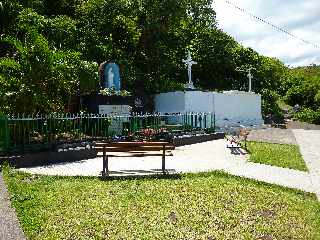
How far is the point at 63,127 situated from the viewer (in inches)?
586

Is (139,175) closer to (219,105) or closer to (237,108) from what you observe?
(219,105)

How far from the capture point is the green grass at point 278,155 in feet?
46.6

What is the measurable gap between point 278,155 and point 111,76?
9.71m

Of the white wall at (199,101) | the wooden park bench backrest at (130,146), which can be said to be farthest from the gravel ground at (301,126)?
the wooden park bench backrest at (130,146)

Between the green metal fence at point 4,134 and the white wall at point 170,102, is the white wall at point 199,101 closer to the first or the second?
the white wall at point 170,102

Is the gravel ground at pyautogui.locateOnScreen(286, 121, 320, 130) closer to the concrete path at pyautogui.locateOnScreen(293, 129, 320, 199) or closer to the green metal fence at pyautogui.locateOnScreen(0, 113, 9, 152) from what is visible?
the concrete path at pyautogui.locateOnScreen(293, 129, 320, 199)

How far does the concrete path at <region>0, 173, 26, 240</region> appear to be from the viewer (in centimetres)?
668

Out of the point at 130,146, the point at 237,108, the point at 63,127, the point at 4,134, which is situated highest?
the point at 237,108

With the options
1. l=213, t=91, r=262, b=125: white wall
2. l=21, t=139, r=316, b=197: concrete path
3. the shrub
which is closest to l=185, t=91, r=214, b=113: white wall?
l=213, t=91, r=262, b=125: white wall

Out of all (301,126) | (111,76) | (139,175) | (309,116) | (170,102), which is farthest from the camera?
(309,116)

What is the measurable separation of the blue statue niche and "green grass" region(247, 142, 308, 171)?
24.0 ft

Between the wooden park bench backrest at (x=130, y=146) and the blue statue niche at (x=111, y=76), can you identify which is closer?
the wooden park bench backrest at (x=130, y=146)

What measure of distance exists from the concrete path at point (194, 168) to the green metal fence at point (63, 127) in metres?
1.25

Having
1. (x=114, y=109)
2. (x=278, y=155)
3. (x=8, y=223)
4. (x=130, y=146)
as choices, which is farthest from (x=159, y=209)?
(x=114, y=109)
